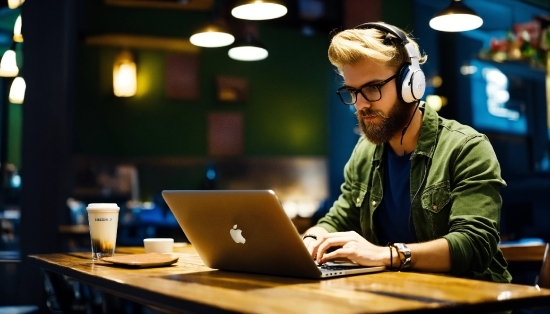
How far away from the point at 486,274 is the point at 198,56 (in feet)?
22.3

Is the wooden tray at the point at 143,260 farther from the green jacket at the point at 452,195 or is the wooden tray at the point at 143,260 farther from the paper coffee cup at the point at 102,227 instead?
the green jacket at the point at 452,195

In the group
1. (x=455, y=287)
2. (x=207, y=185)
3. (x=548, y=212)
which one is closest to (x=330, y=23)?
(x=207, y=185)

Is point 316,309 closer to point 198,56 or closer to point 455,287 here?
point 455,287

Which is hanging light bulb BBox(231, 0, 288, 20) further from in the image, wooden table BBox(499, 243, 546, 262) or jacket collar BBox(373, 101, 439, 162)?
wooden table BBox(499, 243, 546, 262)

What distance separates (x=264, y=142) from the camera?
8.52 metres

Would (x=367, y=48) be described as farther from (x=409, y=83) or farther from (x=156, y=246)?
(x=156, y=246)

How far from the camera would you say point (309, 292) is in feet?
4.07

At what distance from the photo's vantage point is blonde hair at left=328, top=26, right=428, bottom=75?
2.00 metres

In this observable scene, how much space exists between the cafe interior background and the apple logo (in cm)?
431

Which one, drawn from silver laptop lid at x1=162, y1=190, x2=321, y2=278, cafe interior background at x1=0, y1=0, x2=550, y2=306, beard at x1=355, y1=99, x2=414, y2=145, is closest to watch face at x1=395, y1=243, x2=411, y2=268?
silver laptop lid at x1=162, y1=190, x2=321, y2=278

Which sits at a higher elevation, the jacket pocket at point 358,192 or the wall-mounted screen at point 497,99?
the wall-mounted screen at point 497,99

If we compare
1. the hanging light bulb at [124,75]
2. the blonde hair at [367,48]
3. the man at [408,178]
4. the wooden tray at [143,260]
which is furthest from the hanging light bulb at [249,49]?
the hanging light bulb at [124,75]

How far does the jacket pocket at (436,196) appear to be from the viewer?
1943mm

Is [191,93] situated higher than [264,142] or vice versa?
[191,93]
